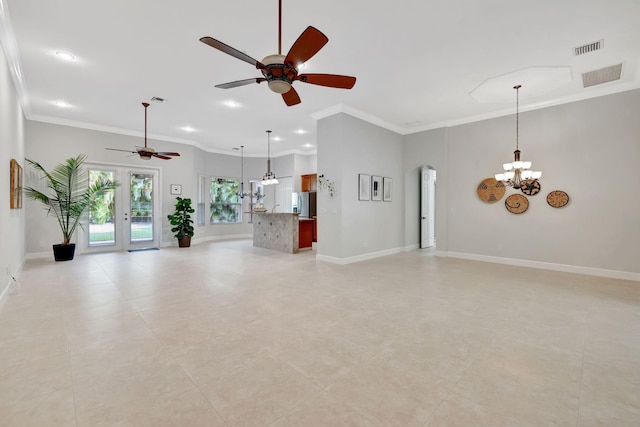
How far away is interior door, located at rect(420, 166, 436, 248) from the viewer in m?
8.09

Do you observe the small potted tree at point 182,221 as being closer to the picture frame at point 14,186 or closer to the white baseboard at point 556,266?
the picture frame at point 14,186

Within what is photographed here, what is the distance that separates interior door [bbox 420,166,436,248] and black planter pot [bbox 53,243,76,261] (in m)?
8.63

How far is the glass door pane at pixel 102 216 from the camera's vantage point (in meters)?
7.04

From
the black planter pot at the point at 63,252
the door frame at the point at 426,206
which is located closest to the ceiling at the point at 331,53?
the door frame at the point at 426,206

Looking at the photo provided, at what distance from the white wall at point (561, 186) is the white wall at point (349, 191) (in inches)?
62.3

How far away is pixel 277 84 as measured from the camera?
2.54 m

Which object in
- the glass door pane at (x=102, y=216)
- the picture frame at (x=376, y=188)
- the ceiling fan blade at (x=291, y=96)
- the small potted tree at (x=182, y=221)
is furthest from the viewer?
the small potted tree at (x=182, y=221)

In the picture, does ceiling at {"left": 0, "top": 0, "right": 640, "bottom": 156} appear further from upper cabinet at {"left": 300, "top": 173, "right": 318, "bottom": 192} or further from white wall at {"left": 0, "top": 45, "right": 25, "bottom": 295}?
upper cabinet at {"left": 300, "top": 173, "right": 318, "bottom": 192}

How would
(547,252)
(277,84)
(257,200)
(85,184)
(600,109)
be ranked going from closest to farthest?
(277,84), (600,109), (547,252), (85,184), (257,200)

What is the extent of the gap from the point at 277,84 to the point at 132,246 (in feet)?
23.9

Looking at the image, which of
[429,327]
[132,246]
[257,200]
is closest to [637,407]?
[429,327]

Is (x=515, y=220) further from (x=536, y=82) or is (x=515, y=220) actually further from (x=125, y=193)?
(x=125, y=193)

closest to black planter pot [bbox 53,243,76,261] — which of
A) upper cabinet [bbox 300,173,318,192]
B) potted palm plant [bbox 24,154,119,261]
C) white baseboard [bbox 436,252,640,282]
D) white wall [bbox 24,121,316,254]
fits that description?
potted palm plant [bbox 24,154,119,261]

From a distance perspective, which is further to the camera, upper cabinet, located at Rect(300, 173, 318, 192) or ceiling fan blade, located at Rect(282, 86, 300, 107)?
upper cabinet, located at Rect(300, 173, 318, 192)
